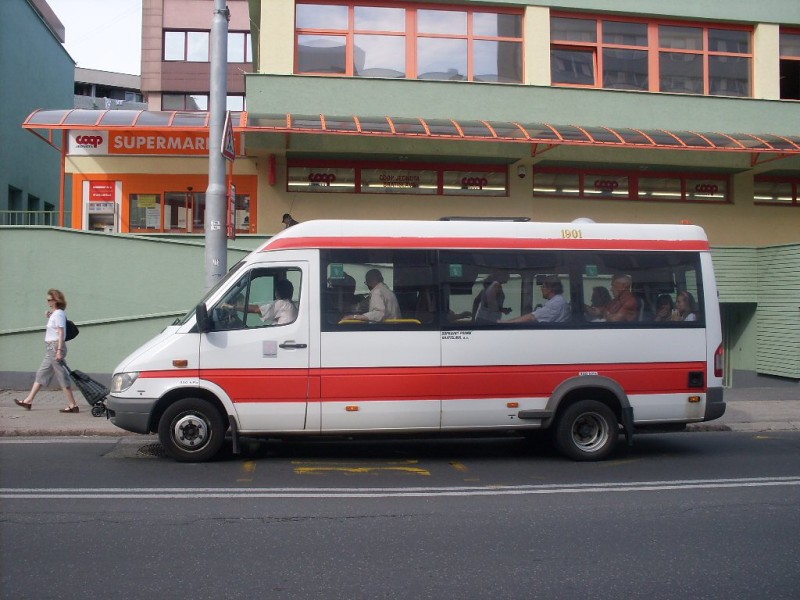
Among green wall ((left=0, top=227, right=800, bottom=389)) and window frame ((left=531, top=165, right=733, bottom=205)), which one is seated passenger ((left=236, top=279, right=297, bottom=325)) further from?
window frame ((left=531, top=165, right=733, bottom=205))

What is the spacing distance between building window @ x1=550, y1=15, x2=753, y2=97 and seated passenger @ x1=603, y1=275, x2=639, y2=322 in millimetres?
10318

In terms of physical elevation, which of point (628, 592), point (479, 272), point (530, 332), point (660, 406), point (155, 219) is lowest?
point (628, 592)

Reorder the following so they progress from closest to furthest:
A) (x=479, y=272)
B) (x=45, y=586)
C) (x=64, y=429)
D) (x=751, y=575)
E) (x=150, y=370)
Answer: (x=45, y=586)
(x=751, y=575)
(x=150, y=370)
(x=479, y=272)
(x=64, y=429)

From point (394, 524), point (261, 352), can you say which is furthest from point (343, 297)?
point (394, 524)

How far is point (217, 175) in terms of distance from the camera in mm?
11539

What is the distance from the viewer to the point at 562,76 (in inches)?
734

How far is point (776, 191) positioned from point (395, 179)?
9542mm

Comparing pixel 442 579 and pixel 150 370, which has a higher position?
pixel 150 370

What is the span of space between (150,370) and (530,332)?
417 centimetres

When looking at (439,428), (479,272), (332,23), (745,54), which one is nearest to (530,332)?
(479,272)

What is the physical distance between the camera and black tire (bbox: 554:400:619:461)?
30.0 ft

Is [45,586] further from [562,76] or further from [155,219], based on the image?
[562,76]

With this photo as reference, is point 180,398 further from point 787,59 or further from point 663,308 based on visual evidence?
point 787,59

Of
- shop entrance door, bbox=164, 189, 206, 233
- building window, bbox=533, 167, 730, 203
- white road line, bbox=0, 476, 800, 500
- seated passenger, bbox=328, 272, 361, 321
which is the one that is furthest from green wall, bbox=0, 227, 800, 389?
white road line, bbox=0, 476, 800, 500
